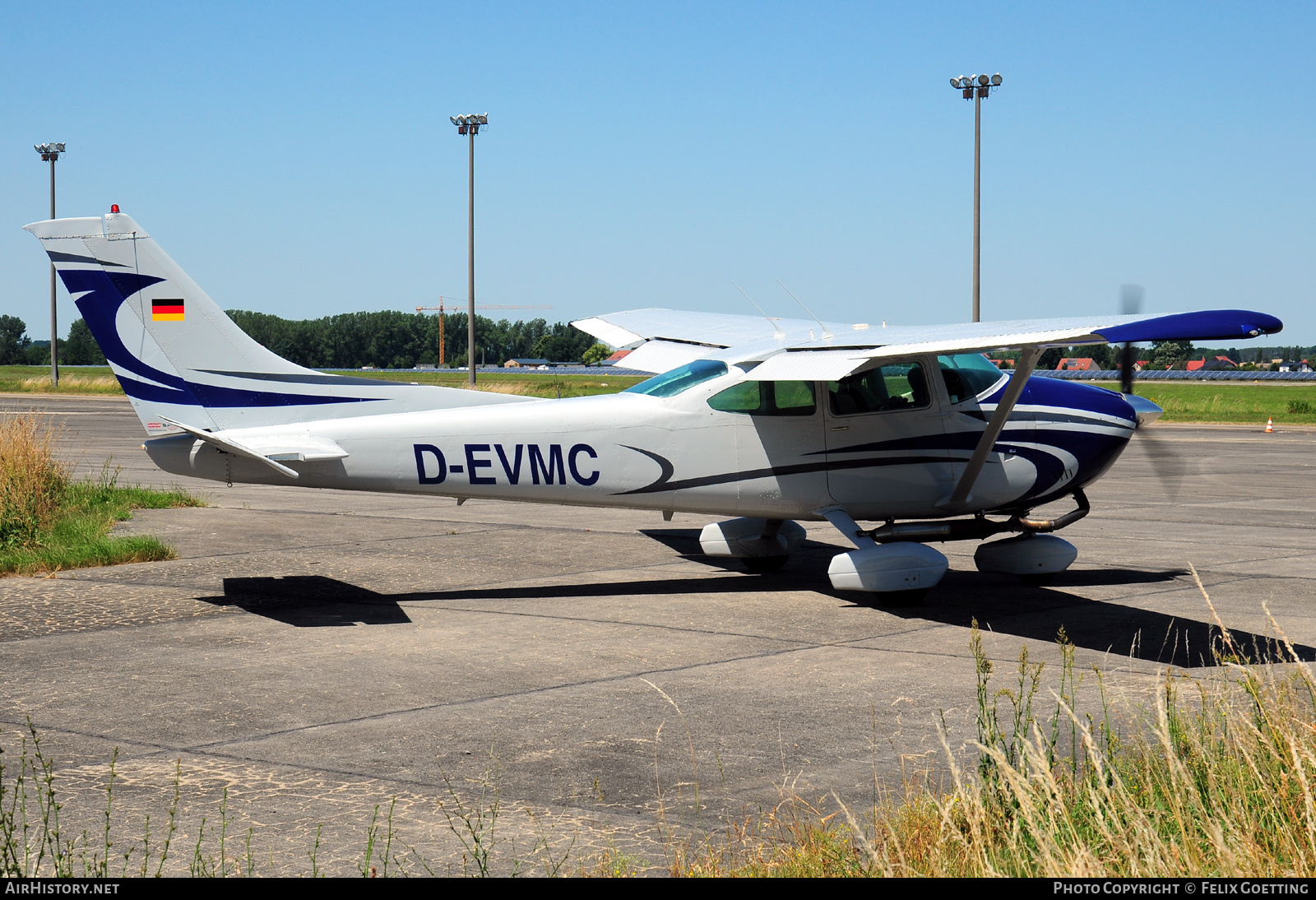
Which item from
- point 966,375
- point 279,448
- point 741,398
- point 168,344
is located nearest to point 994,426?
Answer: point 966,375

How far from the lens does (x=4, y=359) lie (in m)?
162

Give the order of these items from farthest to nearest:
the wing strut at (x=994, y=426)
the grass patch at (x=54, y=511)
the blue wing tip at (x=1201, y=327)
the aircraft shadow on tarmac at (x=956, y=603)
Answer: the grass patch at (x=54, y=511), the wing strut at (x=994, y=426), the aircraft shadow on tarmac at (x=956, y=603), the blue wing tip at (x=1201, y=327)

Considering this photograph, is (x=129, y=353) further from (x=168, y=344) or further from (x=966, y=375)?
(x=966, y=375)

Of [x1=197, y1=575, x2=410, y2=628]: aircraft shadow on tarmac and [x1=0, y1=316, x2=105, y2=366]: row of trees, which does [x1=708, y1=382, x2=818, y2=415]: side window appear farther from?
[x1=0, y1=316, x2=105, y2=366]: row of trees

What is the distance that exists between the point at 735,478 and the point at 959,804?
6.49m

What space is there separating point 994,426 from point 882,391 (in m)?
1.10

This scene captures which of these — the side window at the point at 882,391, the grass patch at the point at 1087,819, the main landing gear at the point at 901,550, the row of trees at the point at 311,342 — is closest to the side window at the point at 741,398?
the side window at the point at 882,391

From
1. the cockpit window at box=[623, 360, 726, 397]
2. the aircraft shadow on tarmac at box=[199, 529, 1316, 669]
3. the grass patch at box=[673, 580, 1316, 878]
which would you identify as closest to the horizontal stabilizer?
the aircraft shadow on tarmac at box=[199, 529, 1316, 669]

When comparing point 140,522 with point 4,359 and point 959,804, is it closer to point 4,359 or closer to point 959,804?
point 959,804

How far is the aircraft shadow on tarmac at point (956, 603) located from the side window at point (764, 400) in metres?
1.85

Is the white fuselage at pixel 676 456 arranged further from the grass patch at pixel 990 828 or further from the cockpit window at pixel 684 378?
the grass patch at pixel 990 828

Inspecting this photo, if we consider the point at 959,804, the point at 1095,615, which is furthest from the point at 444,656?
the point at 1095,615

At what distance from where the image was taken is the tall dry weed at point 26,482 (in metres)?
13.7

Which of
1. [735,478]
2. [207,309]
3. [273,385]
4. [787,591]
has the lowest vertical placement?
[787,591]
